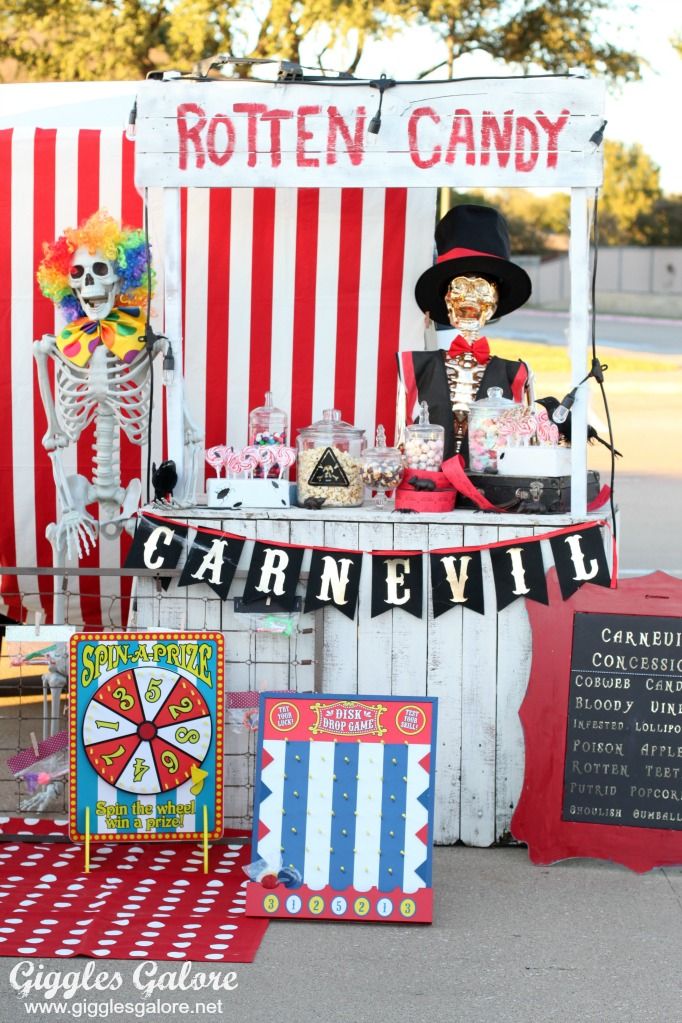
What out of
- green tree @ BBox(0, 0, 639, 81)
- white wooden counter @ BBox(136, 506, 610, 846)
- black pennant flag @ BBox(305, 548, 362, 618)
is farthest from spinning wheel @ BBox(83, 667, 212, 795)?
green tree @ BBox(0, 0, 639, 81)

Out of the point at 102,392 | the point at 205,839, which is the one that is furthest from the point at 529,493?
the point at 102,392

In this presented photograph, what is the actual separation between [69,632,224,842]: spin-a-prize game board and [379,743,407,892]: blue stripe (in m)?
0.70

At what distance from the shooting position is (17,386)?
7.22 m

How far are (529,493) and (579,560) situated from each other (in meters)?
0.31

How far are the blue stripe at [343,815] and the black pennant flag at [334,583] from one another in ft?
2.03

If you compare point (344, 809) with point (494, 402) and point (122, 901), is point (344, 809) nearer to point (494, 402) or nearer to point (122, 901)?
point (122, 901)

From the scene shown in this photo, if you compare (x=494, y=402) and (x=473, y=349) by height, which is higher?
(x=473, y=349)

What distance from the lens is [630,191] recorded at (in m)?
56.8

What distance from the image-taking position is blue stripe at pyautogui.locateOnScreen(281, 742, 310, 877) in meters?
4.79

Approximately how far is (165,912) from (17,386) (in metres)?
3.29

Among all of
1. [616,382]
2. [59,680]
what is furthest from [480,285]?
[616,382]

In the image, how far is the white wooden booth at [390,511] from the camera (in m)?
5.15

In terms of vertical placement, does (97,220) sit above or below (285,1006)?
above

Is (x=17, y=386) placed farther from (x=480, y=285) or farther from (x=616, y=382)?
(x=616, y=382)
